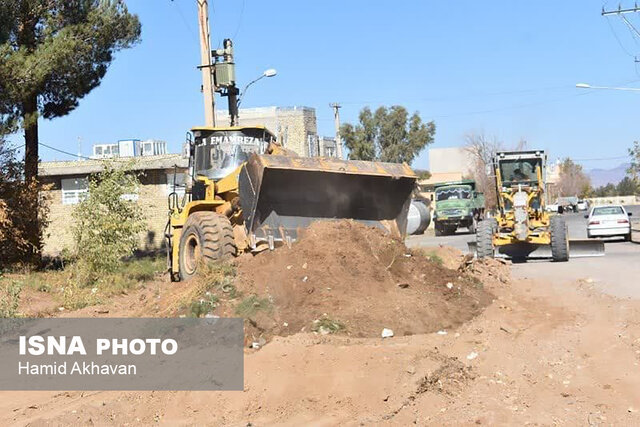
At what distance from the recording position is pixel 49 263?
23.5 m

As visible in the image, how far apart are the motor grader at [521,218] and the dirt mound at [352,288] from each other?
881cm

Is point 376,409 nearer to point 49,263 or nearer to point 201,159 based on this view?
point 201,159

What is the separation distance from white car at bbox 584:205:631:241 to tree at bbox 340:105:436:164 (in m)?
38.4

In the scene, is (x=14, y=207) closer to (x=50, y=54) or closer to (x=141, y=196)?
(x=50, y=54)

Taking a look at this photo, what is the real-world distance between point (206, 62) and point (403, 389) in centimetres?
1795

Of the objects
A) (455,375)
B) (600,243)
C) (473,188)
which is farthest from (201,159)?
(473,188)

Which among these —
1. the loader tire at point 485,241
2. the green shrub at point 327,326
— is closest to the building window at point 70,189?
the loader tire at point 485,241

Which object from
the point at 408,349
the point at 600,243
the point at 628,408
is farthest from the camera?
the point at 600,243

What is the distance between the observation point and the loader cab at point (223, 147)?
14953mm

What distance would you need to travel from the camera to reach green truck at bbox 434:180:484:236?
43.7m

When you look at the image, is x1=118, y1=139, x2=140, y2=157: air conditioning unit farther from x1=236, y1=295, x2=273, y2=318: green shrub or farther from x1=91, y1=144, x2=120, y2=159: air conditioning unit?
x1=236, y1=295, x2=273, y2=318: green shrub

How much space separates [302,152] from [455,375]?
64221mm

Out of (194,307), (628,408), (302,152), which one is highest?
(302,152)

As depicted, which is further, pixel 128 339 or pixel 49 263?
pixel 49 263
